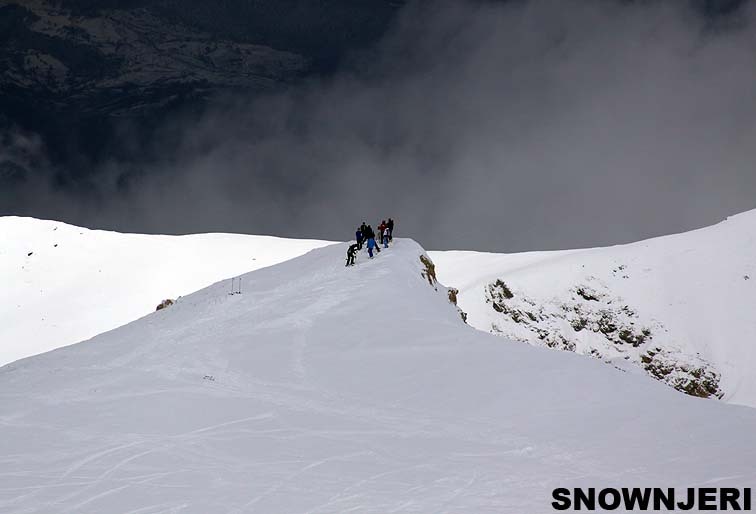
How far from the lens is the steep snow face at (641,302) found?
81.1m

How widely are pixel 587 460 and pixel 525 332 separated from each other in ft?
265

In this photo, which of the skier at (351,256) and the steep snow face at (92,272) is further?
the steep snow face at (92,272)

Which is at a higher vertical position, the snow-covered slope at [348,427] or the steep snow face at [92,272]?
the steep snow face at [92,272]

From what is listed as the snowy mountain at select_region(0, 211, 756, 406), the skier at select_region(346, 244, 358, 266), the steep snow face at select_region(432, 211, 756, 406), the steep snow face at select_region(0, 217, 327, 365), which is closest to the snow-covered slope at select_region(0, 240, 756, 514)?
the skier at select_region(346, 244, 358, 266)

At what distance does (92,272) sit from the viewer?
58062mm

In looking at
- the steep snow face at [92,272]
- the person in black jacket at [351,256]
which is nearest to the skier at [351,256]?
the person in black jacket at [351,256]

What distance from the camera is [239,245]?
2665 inches

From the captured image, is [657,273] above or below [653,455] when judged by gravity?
above

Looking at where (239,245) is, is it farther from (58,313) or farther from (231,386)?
(231,386)

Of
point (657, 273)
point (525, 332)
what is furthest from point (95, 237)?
point (657, 273)

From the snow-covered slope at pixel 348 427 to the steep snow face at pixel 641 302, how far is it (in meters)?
67.9

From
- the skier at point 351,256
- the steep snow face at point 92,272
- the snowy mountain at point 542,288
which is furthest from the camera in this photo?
the snowy mountain at point 542,288

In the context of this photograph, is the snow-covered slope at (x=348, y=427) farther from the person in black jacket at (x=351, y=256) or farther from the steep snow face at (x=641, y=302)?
the steep snow face at (x=641, y=302)

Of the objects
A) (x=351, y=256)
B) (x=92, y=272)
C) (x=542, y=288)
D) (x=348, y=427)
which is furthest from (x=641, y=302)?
(x=348, y=427)
